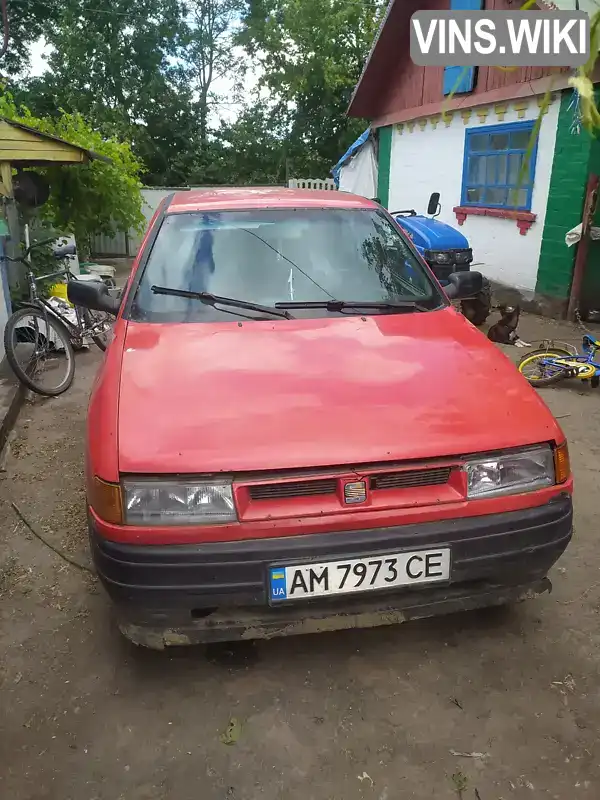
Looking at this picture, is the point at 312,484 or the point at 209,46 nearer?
the point at 312,484

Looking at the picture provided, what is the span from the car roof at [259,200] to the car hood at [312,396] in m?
0.92

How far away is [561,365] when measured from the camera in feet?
18.5

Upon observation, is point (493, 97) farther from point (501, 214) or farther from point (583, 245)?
point (583, 245)

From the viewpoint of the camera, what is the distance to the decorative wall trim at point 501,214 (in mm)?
9188

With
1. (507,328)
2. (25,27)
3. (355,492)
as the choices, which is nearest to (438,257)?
(507,328)

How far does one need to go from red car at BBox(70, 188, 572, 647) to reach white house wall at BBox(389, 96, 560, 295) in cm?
718

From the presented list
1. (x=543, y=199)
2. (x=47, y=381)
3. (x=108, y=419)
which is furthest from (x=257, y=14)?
(x=108, y=419)

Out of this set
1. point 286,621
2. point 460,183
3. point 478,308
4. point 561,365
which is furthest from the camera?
point 460,183

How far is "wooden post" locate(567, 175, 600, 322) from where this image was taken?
782 cm

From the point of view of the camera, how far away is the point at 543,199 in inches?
348

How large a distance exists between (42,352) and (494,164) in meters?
7.64

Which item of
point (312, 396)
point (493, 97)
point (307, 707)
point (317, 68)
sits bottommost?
point (307, 707)

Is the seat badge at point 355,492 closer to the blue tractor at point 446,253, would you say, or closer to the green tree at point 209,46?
the blue tractor at point 446,253

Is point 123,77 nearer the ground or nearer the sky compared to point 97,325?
→ nearer the sky
